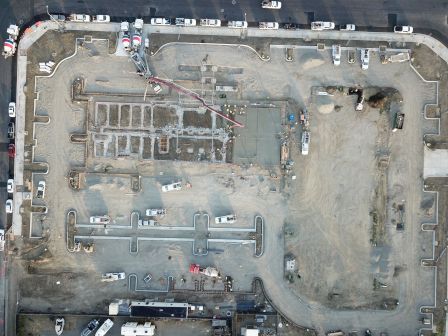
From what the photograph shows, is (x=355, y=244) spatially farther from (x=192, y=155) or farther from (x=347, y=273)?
(x=192, y=155)

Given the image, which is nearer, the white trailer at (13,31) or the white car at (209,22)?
the white trailer at (13,31)

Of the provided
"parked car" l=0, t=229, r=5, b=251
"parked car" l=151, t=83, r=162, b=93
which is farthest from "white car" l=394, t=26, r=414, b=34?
"parked car" l=0, t=229, r=5, b=251

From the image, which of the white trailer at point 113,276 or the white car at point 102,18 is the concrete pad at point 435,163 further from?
the white car at point 102,18

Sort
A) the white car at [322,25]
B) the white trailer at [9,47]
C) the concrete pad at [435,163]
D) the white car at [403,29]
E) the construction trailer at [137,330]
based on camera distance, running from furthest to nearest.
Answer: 1. the concrete pad at [435,163]
2. the white car at [403,29]
3. the white car at [322,25]
4. the white trailer at [9,47]
5. the construction trailer at [137,330]

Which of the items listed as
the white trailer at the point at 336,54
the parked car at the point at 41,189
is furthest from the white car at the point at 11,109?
the white trailer at the point at 336,54

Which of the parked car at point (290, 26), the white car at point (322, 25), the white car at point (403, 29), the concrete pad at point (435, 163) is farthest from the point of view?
the concrete pad at point (435, 163)

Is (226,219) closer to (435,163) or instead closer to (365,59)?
(365,59)
